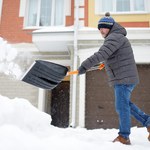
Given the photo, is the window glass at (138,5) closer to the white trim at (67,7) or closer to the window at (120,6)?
the window at (120,6)

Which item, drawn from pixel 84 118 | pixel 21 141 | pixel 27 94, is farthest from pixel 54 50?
pixel 21 141

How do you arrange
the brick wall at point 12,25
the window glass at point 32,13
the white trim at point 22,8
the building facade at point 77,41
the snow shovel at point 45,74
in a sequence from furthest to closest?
the window glass at point 32,13, the white trim at point 22,8, the brick wall at point 12,25, the building facade at point 77,41, the snow shovel at point 45,74

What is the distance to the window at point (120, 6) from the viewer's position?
9000 millimetres

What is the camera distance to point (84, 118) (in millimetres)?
7883

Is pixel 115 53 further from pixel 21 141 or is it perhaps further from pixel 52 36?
pixel 52 36

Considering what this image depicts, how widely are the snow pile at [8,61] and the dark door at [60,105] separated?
298 cm

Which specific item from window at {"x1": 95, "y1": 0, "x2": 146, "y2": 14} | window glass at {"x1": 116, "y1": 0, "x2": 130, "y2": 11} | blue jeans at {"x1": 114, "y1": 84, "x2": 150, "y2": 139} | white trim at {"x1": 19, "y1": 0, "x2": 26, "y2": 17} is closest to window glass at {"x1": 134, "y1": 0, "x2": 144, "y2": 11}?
window at {"x1": 95, "y1": 0, "x2": 146, "y2": 14}

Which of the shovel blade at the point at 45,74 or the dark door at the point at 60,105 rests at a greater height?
the shovel blade at the point at 45,74

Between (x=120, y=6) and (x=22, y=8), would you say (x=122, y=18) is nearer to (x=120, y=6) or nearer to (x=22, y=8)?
(x=120, y=6)

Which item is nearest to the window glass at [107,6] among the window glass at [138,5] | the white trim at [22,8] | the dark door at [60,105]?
the window glass at [138,5]

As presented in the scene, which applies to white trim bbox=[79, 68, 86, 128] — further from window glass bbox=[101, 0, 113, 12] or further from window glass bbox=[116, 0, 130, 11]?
window glass bbox=[116, 0, 130, 11]

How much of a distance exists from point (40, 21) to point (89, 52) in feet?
8.96

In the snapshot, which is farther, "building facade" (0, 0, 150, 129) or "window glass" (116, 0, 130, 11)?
"window glass" (116, 0, 130, 11)

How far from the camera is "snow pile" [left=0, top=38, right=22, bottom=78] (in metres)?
9.47
